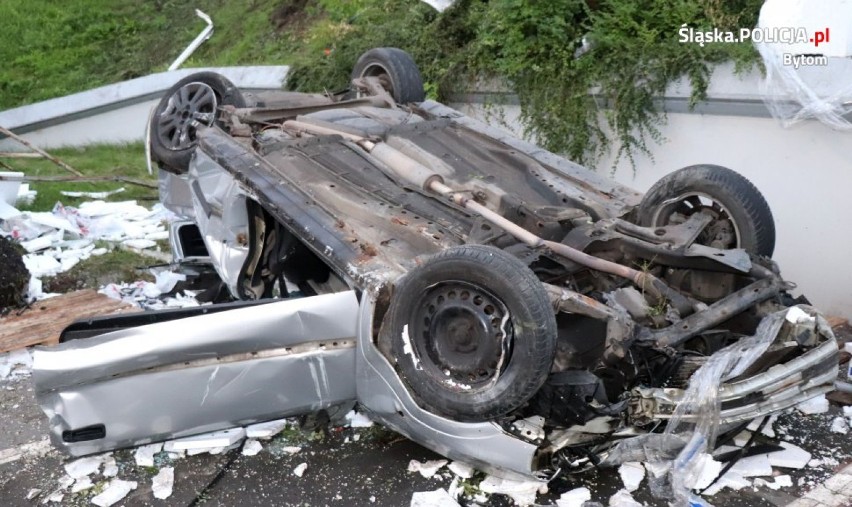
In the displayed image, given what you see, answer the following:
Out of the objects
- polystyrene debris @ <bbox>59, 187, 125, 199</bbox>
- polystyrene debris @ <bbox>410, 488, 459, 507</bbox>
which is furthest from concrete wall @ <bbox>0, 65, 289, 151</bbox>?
polystyrene debris @ <bbox>410, 488, 459, 507</bbox>

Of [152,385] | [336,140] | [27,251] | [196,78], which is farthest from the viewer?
[27,251]

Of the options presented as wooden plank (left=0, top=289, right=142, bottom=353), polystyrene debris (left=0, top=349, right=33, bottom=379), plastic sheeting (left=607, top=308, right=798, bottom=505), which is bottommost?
polystyrene debris (left=0, top=349, right=33, bottom=379)

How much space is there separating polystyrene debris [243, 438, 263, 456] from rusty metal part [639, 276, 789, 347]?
6.58ft

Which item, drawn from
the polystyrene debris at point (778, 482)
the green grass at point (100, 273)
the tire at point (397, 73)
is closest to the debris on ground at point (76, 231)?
the green grass at point (100, 273)

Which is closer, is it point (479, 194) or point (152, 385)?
point (152, 385)

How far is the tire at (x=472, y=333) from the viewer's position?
3.25 m

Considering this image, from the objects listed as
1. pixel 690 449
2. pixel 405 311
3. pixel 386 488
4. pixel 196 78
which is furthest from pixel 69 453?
pixel 196 78

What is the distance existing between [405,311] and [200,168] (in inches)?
93.9

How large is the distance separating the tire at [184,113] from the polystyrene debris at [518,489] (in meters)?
3.35

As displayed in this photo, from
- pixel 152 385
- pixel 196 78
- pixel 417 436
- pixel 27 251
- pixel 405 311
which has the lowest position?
pixel 27 251

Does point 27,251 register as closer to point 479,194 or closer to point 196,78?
point 196,78

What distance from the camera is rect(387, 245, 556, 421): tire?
3.25m

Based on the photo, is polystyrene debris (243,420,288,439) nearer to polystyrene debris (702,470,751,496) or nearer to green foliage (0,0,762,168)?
polystyrene debris (702,470,751,496)

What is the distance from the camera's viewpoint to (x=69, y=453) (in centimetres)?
379
